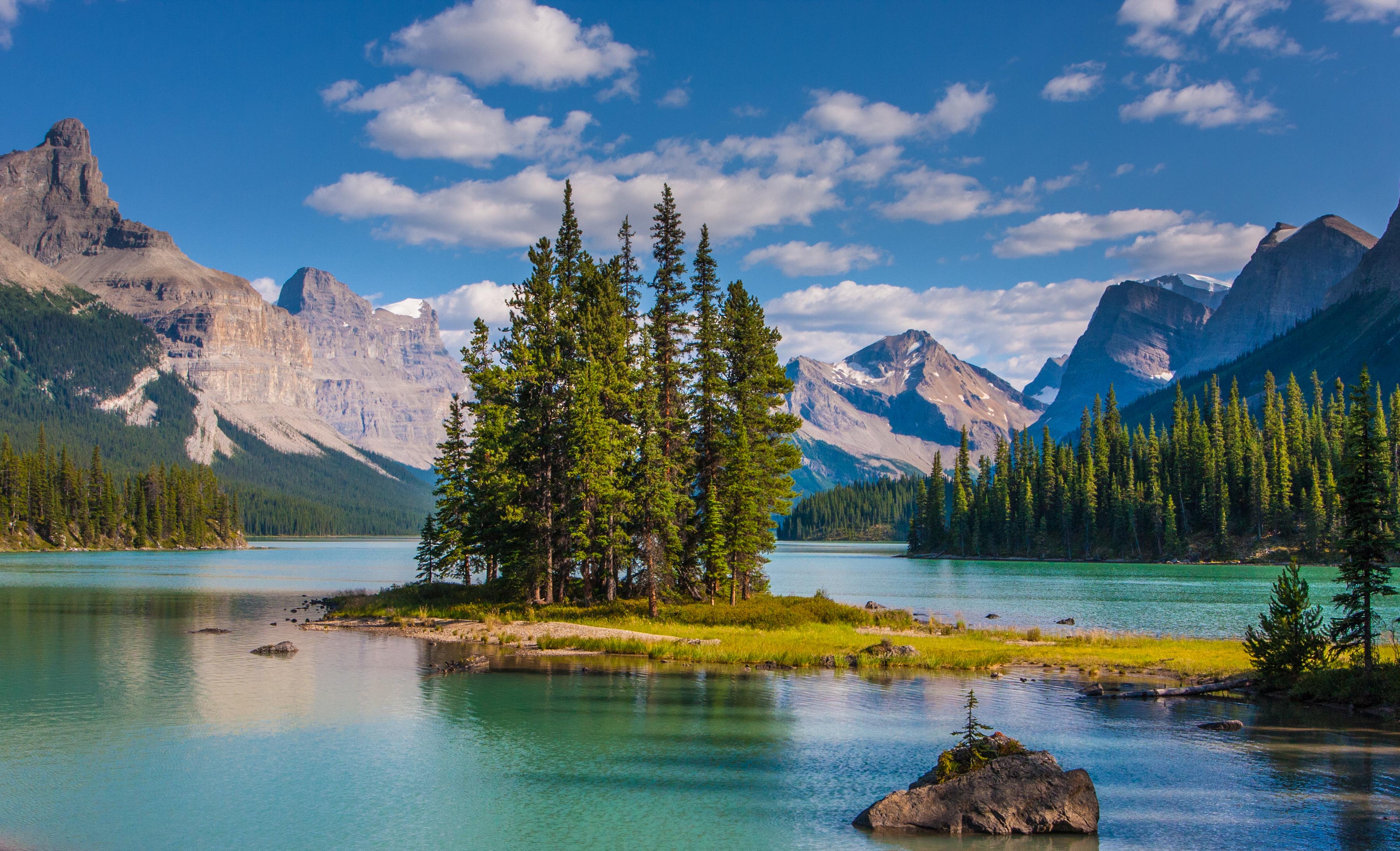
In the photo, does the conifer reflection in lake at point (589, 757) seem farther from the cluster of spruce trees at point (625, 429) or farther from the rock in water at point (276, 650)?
the cluster of spruce trees at point (625, 429)

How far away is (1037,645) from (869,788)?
29.3 meters

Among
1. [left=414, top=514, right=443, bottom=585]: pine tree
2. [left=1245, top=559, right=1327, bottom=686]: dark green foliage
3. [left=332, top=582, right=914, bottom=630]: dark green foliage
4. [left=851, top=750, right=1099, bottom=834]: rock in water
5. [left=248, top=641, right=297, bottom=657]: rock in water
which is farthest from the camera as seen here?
[left=414, top=514, right=443, bottom=585]: pine tree

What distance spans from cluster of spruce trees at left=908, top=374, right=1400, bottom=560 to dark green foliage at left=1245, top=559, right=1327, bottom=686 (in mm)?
112984

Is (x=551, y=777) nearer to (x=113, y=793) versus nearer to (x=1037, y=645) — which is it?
(x=113, y=793)

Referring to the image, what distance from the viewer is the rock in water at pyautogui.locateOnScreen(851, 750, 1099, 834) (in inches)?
727

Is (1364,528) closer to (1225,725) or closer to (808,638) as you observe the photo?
(1225,725)

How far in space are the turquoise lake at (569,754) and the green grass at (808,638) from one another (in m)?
2.77

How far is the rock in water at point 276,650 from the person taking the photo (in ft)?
142

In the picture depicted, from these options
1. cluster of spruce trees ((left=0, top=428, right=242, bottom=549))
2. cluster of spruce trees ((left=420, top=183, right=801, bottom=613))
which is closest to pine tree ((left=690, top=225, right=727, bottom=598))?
cluster of spruce trees ((left=420, top=183, right=801, bottom=613))

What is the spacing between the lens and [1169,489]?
158750 millimetres

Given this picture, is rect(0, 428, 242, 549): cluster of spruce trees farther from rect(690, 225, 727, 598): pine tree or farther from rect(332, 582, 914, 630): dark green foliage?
rect(690, 225, 727, 598): pine tree

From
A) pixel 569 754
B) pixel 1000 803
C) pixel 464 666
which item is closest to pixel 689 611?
pixel 464 666

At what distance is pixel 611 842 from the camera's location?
18.0 meters

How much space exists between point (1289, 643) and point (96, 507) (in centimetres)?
18770
